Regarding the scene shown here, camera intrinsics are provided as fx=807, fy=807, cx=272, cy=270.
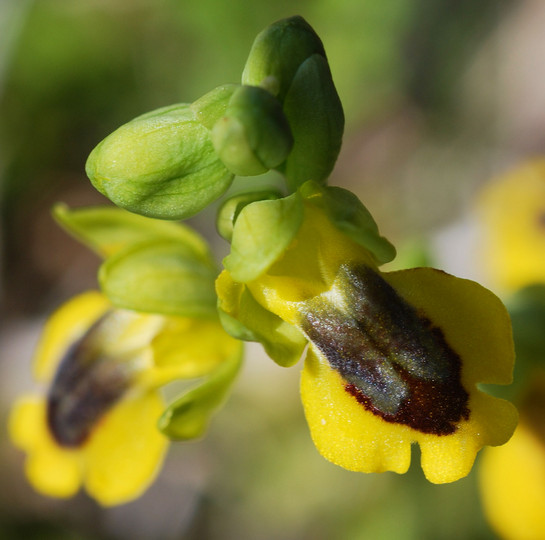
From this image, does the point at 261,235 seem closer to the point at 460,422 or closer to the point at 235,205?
the point at 235,205

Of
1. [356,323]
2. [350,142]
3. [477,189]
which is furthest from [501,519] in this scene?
[350,142]

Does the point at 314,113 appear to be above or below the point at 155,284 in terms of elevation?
above

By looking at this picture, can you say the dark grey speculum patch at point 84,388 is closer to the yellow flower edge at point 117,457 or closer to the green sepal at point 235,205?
the yellow flower edge at point 117,457

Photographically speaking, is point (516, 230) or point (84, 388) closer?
point (84, 388)

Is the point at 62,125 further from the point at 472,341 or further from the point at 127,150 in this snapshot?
the point at 472,341

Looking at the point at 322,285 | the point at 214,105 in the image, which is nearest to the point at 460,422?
the point at 322,285

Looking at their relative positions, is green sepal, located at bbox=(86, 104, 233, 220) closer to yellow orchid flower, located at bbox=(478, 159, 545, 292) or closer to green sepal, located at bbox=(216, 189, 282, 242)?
green sepal, located at bbox=(216, 189, 282, 242)

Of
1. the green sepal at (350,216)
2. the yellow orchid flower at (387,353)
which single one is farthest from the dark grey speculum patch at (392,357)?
the green sepal at (350,216)
